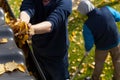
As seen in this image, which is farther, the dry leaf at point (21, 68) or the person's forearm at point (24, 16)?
the person's forearm at point (24, 16)

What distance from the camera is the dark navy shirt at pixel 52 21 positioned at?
11.0ft

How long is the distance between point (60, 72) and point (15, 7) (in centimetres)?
470

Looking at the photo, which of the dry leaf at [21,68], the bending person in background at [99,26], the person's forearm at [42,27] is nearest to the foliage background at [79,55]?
the bending person in background at [99,26]

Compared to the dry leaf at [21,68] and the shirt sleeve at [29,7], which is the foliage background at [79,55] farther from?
the dry leaf at [21,68]

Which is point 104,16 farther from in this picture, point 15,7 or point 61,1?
point 15,7

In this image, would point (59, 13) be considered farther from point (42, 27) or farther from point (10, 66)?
point (10, 66)

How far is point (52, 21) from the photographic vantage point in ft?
10.4

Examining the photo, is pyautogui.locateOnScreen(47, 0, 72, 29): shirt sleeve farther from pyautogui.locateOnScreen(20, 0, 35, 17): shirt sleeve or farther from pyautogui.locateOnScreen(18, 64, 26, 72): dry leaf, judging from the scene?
pyautogui.locateOnScreen(18, 64, 26, 72): dry leaf

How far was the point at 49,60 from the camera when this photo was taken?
14.5 ft

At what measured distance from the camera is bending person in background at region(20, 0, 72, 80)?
3.23 meters

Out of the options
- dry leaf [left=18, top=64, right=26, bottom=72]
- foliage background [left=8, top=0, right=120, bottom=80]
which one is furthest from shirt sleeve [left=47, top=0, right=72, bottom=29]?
foliage background [left=8, top=0, right=120, bottom=80]

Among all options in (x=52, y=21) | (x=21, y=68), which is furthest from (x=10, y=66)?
(x=52, y=21)

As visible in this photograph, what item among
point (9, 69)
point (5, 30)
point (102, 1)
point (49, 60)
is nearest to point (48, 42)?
point (49, 60)

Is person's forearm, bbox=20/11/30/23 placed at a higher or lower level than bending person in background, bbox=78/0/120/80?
higher
